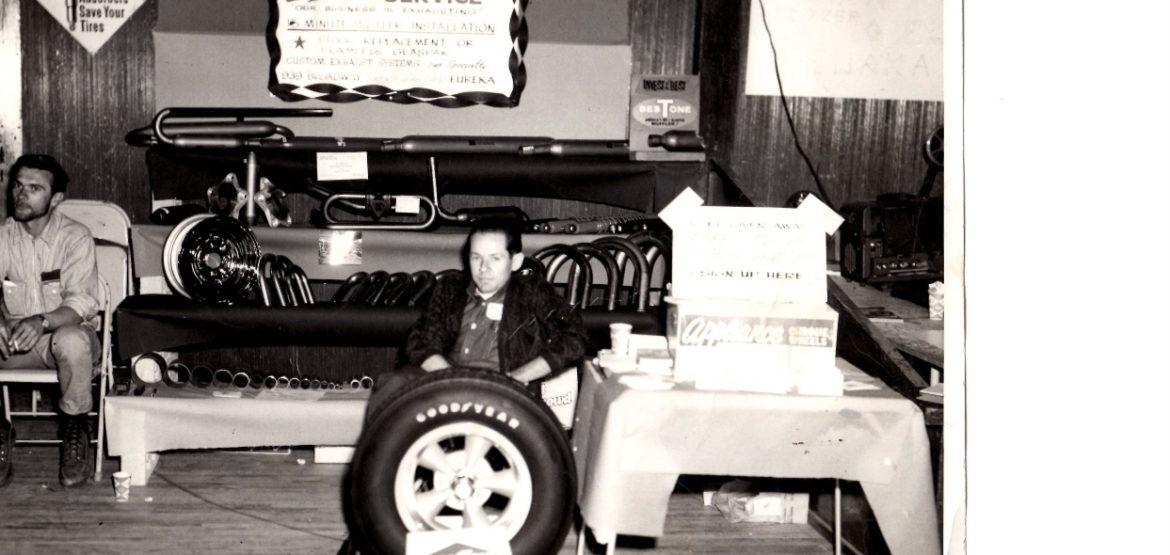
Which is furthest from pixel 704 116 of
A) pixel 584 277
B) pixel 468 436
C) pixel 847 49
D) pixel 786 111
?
pixel 468 436

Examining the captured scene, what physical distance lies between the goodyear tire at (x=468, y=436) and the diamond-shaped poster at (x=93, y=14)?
3.64m

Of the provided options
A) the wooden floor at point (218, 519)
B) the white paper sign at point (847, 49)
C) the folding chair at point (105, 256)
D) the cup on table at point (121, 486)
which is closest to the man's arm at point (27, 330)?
the folding chair at point (105, 256)

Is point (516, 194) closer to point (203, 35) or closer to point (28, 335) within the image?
point (203, 35)

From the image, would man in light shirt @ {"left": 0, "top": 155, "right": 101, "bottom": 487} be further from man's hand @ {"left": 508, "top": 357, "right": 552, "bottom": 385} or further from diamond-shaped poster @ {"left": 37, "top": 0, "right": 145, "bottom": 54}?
man's hand @ {"left": 508, "top": 357, "right": 552, "bottom": 385}

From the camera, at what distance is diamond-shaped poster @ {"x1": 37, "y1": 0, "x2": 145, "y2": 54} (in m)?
5.56

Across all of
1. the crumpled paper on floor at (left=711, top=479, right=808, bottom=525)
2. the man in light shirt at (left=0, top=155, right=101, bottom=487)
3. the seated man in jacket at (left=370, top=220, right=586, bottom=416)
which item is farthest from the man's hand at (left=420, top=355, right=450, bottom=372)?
the man in light shirt at (left=0, top=155, right=101, bottom=487)

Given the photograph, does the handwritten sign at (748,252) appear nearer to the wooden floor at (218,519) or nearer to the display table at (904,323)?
the display table at (904,323)

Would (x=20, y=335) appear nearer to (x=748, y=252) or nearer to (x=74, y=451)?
(x=74, y=451)

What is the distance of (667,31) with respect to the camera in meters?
5.67

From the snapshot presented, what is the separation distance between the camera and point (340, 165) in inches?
207

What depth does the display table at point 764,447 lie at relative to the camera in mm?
2922

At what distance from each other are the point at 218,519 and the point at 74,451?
0.89m
